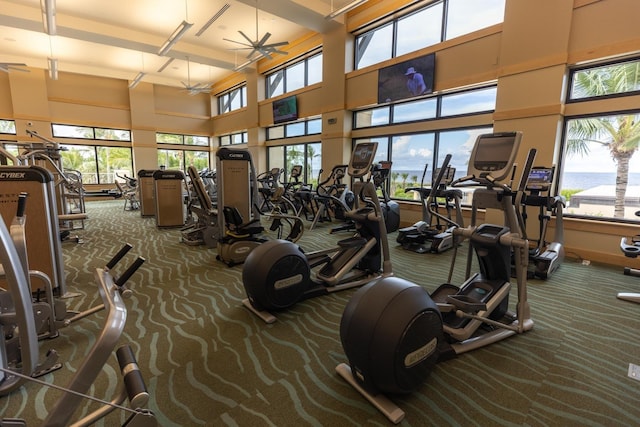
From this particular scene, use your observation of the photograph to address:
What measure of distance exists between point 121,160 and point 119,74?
3.63 meters

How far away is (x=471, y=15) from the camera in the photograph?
18.8 feet

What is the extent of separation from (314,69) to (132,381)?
9.95m

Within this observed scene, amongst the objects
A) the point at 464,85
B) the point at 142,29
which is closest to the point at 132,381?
the point at 464,85

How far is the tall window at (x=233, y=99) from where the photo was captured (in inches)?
511

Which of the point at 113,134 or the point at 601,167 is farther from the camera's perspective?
the point at 113,134

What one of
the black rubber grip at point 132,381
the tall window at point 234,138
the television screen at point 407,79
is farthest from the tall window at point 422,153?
the tall window at point 234,138

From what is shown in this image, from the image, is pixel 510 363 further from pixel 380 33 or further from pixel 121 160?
pixel 121 160

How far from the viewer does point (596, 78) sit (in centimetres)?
447

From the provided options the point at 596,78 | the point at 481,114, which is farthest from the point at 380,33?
the point at 596,78

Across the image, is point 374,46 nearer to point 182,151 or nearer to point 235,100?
point 235,100

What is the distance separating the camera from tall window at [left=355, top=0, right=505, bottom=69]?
5582 millimetres

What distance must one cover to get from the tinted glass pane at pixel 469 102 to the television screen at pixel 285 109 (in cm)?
505

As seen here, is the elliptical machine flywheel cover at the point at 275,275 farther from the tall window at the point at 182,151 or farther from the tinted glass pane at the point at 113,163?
the tinted glass pane at the point at 113,163

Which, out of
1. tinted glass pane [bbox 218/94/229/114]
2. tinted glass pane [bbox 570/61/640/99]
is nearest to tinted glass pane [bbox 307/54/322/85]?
tinted glass pane [bbox 218/94/229/114]
